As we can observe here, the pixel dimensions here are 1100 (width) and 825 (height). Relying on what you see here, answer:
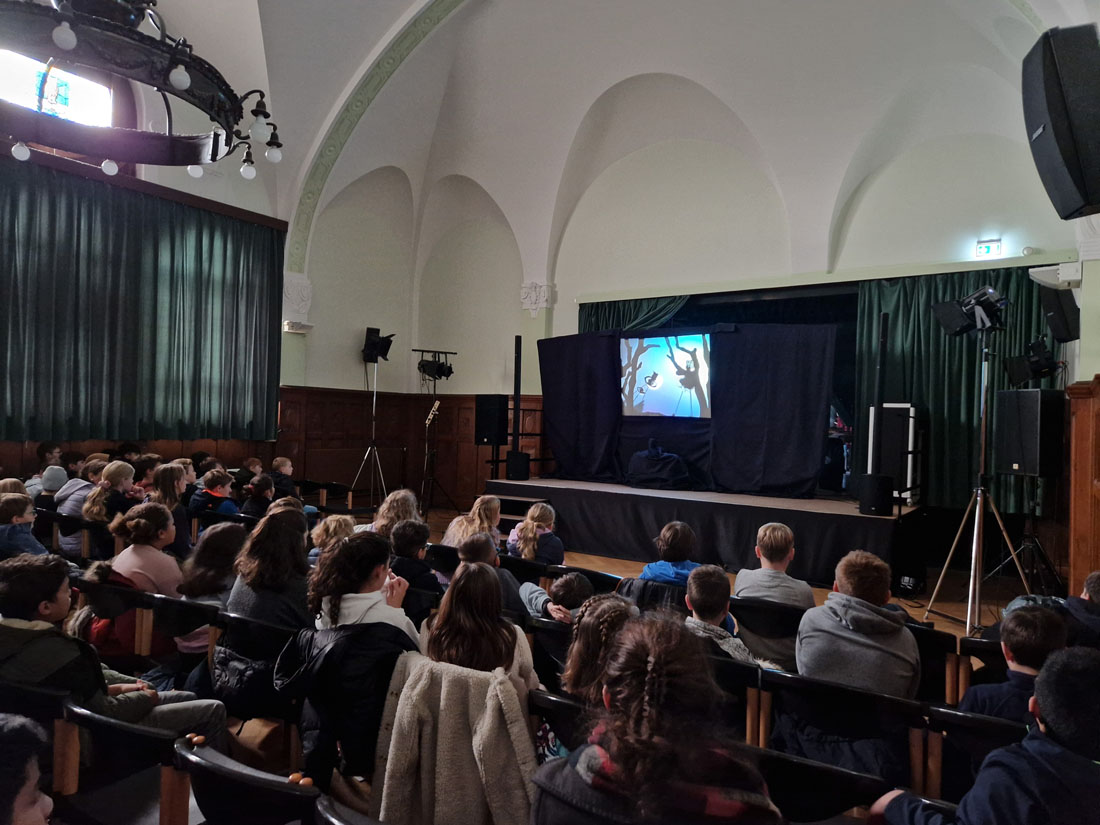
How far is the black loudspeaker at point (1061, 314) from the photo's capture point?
530 cm

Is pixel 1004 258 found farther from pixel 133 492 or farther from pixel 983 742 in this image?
pixel 133 492

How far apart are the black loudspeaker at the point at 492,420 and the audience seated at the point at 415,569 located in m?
5.79

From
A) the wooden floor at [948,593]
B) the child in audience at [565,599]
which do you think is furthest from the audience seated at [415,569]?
the wooden floor at [948,593]

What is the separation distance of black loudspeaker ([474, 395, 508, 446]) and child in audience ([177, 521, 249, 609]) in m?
6.30

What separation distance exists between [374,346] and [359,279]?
1.03m

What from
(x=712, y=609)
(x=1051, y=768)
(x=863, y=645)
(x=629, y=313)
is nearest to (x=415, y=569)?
(x=712, y=609)

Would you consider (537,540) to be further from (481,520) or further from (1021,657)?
(1021,657)

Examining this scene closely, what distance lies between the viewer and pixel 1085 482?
13.5ft

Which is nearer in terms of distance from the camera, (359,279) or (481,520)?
(481,520)

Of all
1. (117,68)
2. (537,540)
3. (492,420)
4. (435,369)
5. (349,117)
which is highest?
(349,117)

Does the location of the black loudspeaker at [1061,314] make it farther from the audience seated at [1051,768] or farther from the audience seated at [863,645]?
the audience seated at [1051,768]

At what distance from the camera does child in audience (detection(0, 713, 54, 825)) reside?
114 cm

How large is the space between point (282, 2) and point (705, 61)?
4.36m

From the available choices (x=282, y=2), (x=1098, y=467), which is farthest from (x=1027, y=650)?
(x=282, y=2)
